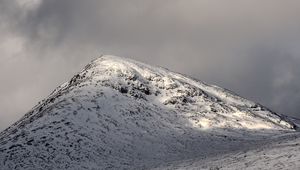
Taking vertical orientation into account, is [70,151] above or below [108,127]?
below

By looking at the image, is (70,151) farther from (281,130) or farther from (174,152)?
(281,130)

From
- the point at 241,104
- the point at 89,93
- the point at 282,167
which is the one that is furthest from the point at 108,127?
the point at 282,167

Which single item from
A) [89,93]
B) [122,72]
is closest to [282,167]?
[89,93]

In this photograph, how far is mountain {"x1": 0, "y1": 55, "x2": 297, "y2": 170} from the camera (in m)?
76.6

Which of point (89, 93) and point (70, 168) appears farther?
point (89, 93)

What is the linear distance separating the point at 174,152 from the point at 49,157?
20.0 m

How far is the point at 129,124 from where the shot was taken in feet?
310

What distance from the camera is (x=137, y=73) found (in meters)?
120

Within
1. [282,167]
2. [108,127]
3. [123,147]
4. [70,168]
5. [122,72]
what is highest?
[122,72]

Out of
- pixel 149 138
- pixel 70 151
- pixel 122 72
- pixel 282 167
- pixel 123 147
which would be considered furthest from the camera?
pixel 122 72

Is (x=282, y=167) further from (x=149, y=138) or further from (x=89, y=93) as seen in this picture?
(x=89, y=93)

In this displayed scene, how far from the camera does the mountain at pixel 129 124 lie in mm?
76625

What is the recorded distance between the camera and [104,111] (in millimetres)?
97562

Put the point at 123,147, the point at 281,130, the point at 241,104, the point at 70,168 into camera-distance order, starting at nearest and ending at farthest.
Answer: the point at 70,168
the point at 123,147
the point at 281,130
the point at 241,104
